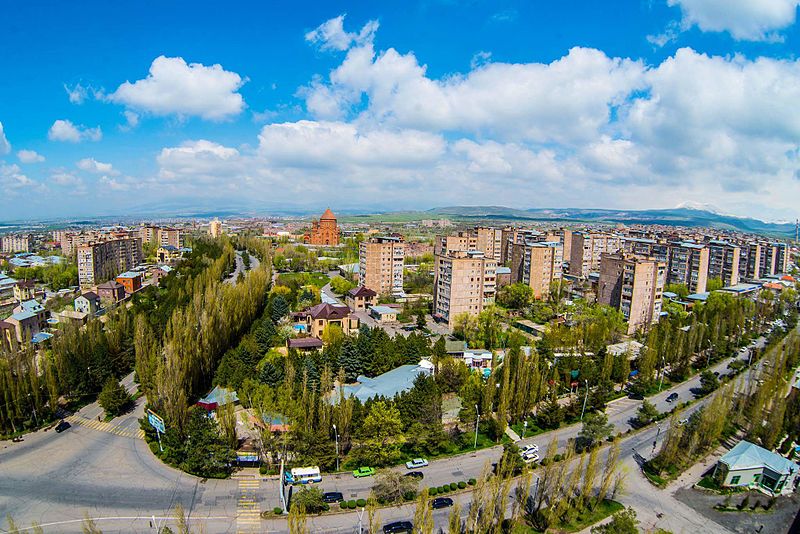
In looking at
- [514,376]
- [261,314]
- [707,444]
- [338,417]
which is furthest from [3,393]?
[707,444]

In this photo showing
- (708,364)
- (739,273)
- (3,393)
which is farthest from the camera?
(739,273)

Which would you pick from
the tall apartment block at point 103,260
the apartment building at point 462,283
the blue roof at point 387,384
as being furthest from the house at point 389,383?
the tall apartment block at point 103,260

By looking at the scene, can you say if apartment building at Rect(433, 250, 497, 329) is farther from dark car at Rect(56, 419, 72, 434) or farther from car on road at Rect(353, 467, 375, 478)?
dark car at Rect(56, 419, 72, 434)

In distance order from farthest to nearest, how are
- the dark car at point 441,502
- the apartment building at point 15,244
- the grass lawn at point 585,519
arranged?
1. the apartment building at point 15,244
2. the dark car at point 441,502
3. the grass lawn at point 585,519

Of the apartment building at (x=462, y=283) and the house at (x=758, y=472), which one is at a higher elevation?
the apartment building at (x=462, y=283)

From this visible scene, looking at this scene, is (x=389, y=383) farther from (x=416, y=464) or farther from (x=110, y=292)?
(x=110, y=292)

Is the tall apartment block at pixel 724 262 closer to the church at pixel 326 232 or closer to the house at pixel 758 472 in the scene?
the house at pixel 758 472

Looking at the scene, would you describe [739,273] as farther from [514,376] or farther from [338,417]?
[338,417]
